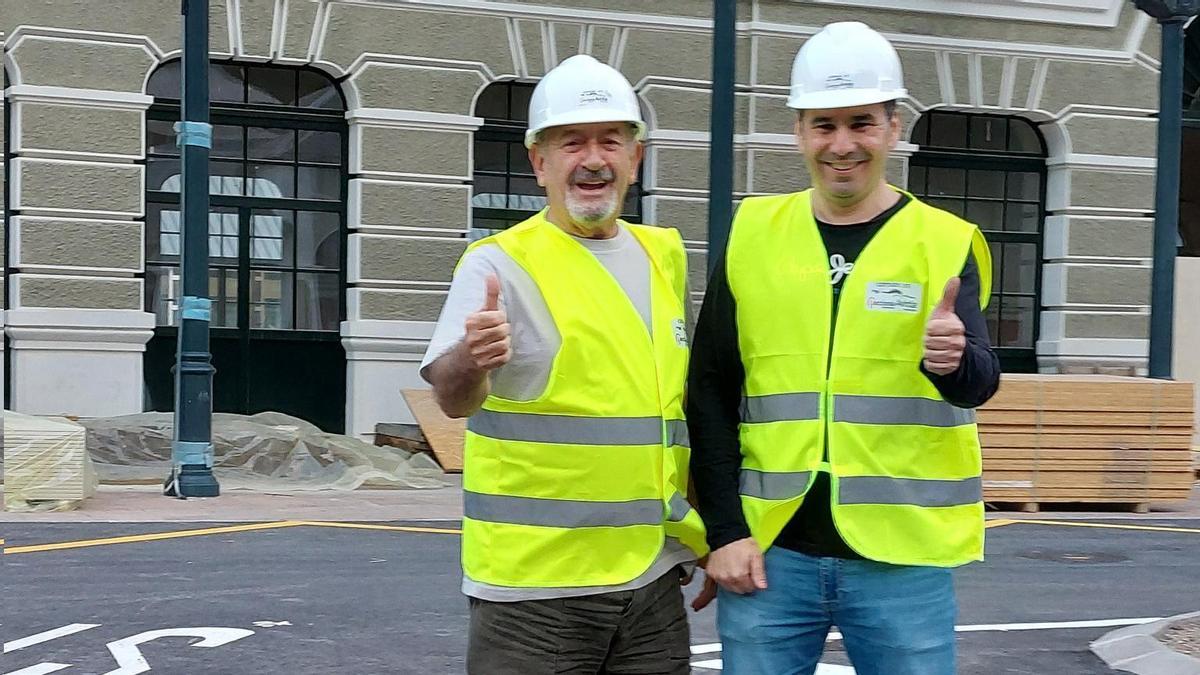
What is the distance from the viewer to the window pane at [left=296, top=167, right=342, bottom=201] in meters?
16.5

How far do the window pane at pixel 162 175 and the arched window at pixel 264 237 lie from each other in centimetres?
1

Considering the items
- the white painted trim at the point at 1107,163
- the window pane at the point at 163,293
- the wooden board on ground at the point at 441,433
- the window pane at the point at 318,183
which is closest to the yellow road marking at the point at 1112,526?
the wooden board on ground at the point at 441,433

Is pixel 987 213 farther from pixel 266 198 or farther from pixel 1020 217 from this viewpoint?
pixel 266 198

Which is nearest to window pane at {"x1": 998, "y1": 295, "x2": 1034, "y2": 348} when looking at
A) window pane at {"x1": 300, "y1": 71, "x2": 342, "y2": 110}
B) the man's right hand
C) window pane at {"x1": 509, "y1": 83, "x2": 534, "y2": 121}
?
window pane at {"x1": 509, "y1": 83, "x2": 534, "y2": 121}

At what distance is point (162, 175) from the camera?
15.9m

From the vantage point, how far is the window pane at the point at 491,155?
17.0 m

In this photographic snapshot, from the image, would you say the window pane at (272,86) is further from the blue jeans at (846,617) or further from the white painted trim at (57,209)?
the blue jeans at (846,617)

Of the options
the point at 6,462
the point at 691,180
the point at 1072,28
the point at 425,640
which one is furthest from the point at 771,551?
the point at 1072,28

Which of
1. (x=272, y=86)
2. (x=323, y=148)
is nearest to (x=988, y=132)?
(x=323, y=148)

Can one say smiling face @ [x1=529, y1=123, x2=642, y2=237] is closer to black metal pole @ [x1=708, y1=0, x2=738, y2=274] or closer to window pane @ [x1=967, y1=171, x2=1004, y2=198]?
black metal pole @ [x1=708, y1=0, x2=738, y2=274]

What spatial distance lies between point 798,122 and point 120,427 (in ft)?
38.8

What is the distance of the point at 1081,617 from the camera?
7844mm

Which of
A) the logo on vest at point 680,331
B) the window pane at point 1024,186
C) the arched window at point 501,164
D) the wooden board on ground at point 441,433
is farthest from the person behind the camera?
the window pane at point 1024,186

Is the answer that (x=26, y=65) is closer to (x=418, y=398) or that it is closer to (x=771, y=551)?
(x=418, y=398)
